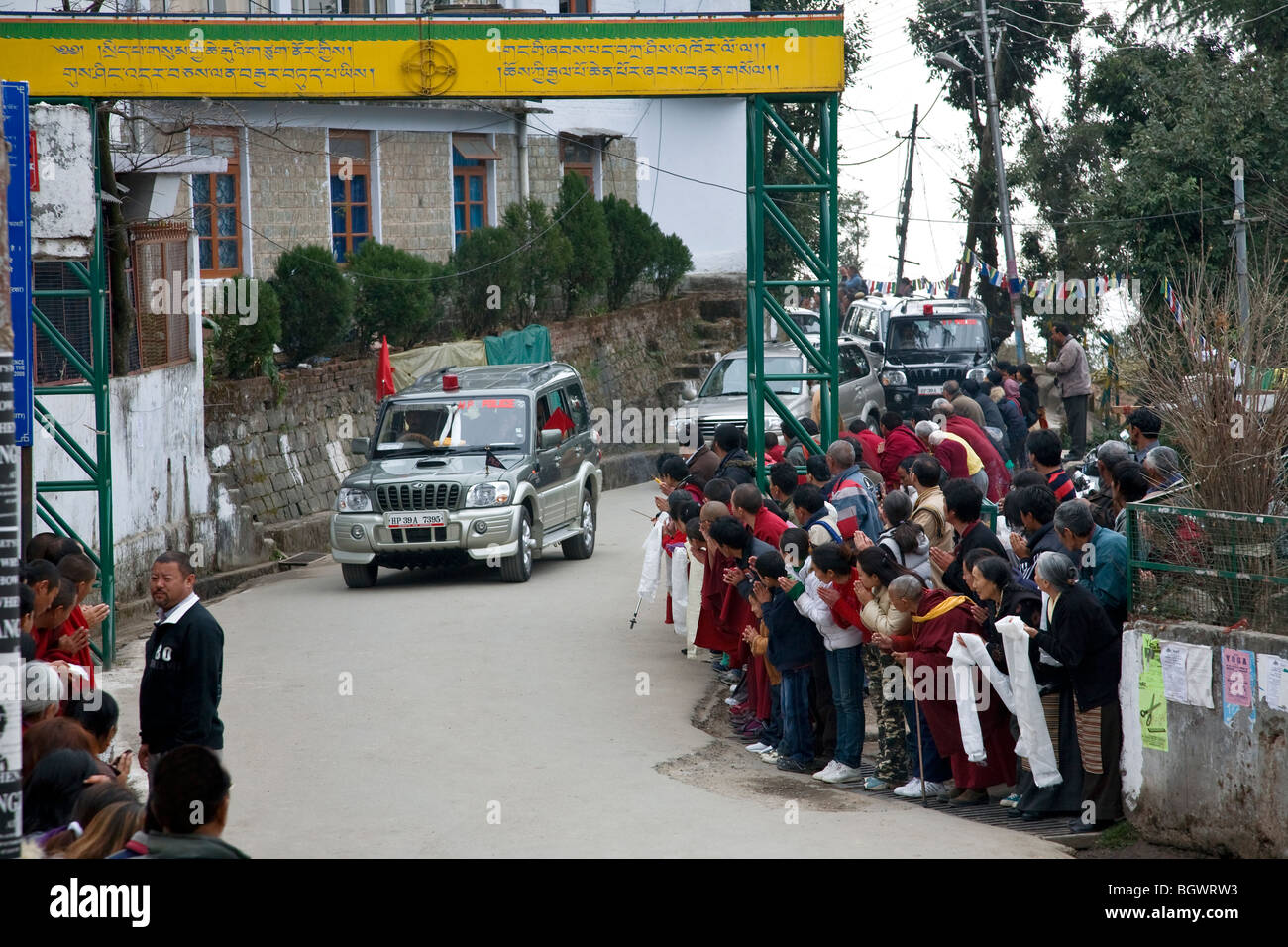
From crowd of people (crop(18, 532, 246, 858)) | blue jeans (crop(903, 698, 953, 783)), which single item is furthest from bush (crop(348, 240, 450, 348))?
blue jeans (crop(903, 698, 953, 783))

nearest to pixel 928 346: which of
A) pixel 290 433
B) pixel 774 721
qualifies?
pixel 290 433

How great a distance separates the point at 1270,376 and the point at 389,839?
18.2ft

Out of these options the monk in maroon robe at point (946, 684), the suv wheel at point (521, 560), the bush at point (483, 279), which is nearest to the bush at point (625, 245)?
the bush at point (483, 279)

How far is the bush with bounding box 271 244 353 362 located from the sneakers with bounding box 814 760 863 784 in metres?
13.9

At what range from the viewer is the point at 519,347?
995 inches

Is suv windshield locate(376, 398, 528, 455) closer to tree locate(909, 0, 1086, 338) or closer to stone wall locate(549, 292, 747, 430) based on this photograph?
stone wall locate(549, 292, 747, 430)

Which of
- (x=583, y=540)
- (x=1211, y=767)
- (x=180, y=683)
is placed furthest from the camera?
(x=583, y=540)

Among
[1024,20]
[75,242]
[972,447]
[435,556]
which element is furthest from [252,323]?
[1024,20]

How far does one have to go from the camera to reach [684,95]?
13.5 m

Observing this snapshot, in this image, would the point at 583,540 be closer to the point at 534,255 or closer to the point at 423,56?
the point at 423,56

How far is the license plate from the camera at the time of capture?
15234 millimetres

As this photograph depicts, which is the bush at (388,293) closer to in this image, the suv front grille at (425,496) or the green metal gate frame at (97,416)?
the suv front grille at (425,496)

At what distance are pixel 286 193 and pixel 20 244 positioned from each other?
17817mm

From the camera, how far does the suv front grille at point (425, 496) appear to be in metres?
15.3
